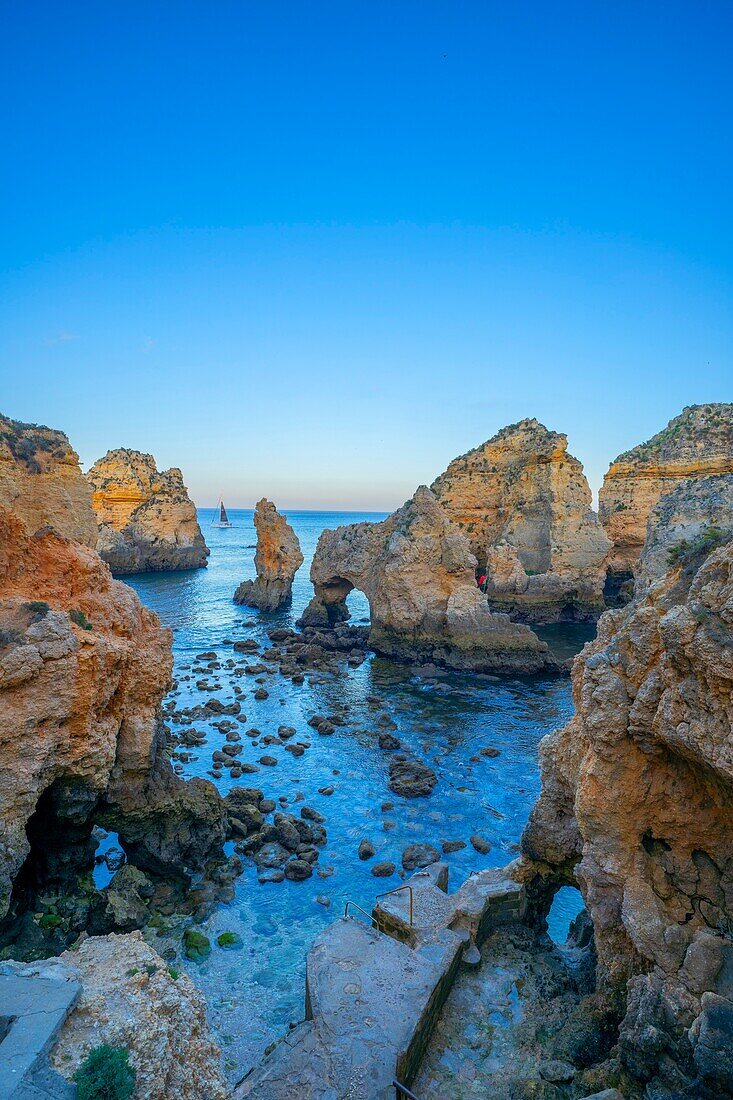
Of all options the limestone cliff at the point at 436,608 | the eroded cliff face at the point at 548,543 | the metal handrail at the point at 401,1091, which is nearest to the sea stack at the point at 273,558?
the limestone cliff at the point at 436,608

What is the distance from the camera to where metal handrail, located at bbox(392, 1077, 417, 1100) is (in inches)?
325

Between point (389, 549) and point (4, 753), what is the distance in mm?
27516

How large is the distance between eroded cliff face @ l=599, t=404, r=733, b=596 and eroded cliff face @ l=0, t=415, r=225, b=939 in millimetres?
41496

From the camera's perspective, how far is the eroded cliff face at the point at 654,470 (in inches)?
1806

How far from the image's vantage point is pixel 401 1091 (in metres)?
8.66

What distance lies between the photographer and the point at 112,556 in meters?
72.7

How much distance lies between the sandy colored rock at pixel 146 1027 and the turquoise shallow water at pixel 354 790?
181 inches

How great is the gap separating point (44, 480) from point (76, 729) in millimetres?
9582

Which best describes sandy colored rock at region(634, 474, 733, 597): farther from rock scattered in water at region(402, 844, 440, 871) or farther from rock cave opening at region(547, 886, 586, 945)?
rock scattered in water at region(402, 844, 440, 871)

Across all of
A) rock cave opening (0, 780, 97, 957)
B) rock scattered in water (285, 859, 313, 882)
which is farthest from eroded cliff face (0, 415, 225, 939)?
rock scattered in water (285, 859, 313, 882)

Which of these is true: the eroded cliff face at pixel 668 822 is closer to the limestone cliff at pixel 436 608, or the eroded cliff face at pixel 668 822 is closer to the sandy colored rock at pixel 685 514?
the sandy colored rock at pixel 685 514

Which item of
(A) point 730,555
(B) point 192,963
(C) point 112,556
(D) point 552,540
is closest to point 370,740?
(B) point 192,963

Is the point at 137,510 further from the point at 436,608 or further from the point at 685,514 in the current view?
the point at 685,514

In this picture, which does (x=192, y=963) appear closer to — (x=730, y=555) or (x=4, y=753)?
(x=4, y=753)
